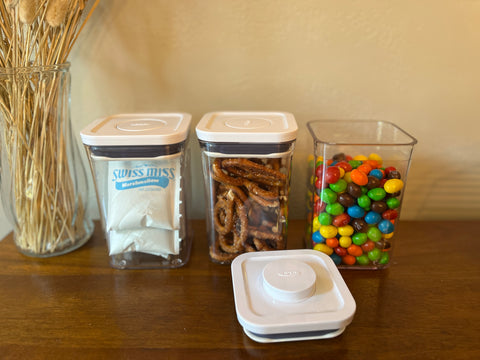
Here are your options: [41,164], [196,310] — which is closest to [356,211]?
[196,310]

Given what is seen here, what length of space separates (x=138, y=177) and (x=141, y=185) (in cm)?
2

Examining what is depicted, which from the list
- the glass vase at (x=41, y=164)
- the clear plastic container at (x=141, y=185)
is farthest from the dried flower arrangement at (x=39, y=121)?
the clear plastic container at (x=141, y=185)

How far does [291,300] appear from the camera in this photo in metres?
0.52

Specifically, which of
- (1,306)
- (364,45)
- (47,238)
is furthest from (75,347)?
(364,45)

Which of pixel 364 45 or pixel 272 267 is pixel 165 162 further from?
pixel 364 45

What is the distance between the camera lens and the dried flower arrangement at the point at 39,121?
2.04 ft

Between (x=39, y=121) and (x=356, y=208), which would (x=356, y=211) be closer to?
(x=356, y=208)

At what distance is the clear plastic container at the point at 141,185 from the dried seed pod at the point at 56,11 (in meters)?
0.18

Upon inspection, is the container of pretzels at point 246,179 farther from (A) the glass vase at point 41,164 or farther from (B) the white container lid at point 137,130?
(A) the glass vase at point 41,164

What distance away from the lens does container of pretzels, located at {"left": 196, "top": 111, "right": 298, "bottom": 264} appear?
0.59 m

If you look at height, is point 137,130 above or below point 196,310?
above

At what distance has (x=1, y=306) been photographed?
60 centimetres

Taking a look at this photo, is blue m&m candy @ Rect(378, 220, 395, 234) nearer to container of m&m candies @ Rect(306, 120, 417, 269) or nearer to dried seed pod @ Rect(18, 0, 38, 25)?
container of m&m candies @ Rect(306, 120, 417, 269)

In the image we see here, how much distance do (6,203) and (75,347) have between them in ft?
1.24
